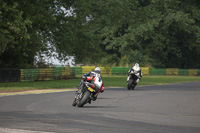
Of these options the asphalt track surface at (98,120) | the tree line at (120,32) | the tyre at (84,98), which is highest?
the tree line at (120,32)

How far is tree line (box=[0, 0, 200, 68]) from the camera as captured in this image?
38.1 metres

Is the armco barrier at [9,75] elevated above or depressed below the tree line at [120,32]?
below

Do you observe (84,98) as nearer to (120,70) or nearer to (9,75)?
(9,75)

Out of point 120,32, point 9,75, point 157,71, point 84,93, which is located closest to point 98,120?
point 84,93

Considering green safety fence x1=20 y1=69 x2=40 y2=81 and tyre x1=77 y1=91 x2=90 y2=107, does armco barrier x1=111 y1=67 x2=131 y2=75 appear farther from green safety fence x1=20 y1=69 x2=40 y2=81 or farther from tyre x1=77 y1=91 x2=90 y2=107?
tyre x1=77 y1=91 x2=90 y2=107

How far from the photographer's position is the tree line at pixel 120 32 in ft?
125

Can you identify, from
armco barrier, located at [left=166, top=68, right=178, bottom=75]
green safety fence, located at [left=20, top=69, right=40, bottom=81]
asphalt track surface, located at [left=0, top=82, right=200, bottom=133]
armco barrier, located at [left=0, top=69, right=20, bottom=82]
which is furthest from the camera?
armco barrier, located at [left=166, top=68, right=178, bottom=75]

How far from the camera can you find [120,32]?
231 feet

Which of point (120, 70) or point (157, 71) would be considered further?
point (157, 71)

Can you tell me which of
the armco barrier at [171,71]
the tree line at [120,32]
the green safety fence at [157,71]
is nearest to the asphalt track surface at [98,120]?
the tree line at [120,32]

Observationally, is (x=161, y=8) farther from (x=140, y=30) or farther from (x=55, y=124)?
(x=55, y=124)

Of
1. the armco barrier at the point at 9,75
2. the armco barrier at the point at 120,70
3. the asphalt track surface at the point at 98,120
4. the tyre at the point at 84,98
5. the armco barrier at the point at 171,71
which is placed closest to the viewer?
the asphalt track surface at the point at 98,120

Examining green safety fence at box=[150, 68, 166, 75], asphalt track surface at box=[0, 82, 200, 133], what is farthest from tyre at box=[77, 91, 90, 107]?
green safety fence at box=[150, 68, 166, 75]

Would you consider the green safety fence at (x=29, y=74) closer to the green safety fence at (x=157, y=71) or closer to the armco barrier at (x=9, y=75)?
the armco barrier at (x=9, y=75)
